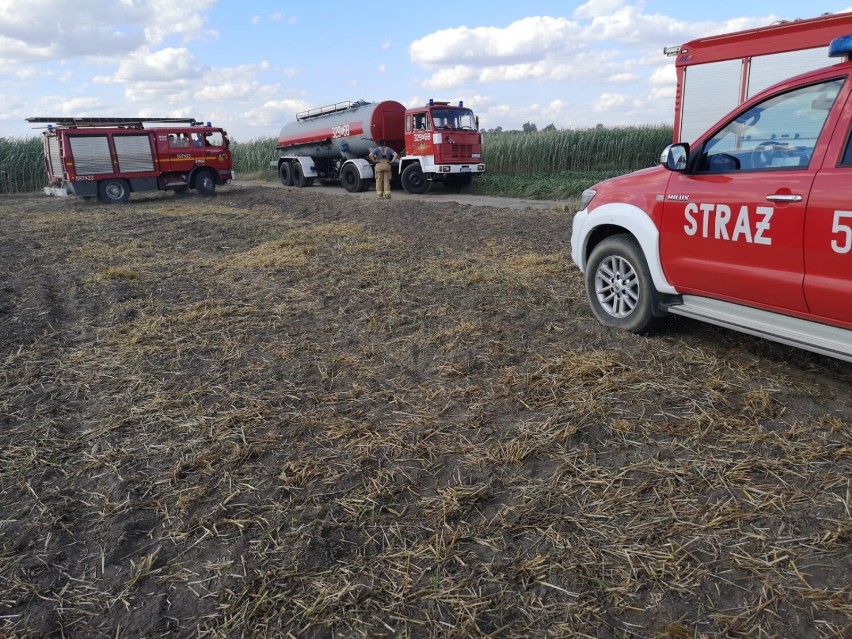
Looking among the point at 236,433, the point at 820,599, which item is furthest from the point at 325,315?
the point at 820,599

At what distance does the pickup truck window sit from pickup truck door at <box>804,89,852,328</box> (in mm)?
157

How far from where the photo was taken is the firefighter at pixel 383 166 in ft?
64.2

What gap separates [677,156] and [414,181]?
17075 millimetres

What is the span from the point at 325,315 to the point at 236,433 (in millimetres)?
2433

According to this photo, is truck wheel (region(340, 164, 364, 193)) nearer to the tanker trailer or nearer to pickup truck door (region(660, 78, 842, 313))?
the tanker trailer

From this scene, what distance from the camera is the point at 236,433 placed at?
3.58m

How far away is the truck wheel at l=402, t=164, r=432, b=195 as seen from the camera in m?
20.5

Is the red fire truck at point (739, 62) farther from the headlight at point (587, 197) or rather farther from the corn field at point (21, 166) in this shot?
the corn field at point (21, 166)

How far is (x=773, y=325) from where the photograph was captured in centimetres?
385

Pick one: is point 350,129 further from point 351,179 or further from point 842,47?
point 842,47

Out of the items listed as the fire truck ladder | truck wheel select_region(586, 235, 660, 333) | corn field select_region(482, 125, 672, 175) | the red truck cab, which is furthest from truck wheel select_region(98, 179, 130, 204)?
truck wheel select_region(586, 235, 660, 333)

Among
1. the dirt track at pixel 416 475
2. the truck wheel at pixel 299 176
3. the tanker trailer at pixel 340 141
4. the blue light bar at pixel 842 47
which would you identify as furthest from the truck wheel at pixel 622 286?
the truck wheel at pixel 299 176

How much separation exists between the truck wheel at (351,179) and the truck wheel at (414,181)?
203 cm

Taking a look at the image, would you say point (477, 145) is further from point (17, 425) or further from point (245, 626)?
point (245, 626)
